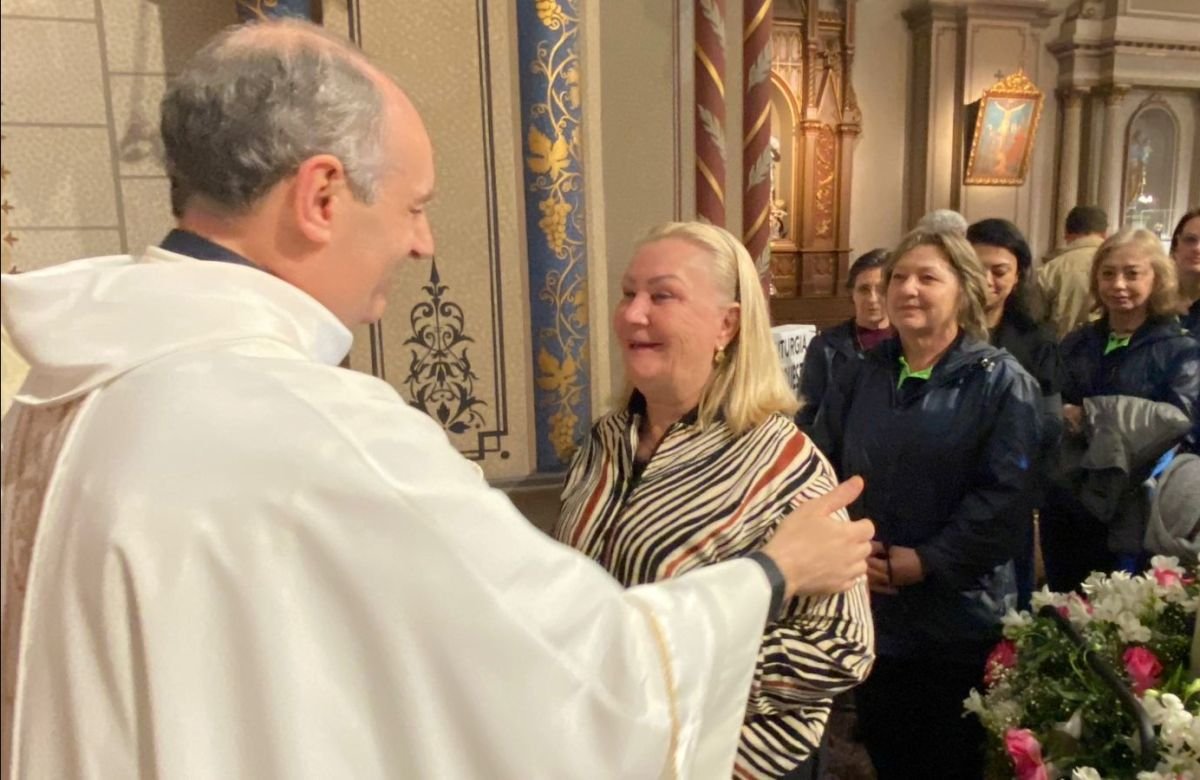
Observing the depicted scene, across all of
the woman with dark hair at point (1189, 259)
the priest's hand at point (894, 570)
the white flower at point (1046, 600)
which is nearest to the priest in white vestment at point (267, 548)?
the white flower at point (1046, 600)

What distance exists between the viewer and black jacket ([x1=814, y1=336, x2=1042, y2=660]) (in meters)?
2.10

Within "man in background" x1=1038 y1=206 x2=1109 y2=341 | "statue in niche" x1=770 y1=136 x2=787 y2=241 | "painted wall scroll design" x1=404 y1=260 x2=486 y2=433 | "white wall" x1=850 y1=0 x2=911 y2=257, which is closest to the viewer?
"painted wall scroll design" x1=404 y1=260 x2=486 y2=433

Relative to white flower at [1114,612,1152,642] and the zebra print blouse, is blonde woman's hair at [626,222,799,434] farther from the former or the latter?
white flower at [1114,612,1152,642]

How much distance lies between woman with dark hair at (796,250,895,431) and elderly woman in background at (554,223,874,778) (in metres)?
1.78

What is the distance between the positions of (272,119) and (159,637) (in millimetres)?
561

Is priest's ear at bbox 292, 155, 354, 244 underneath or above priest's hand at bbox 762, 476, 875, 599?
above

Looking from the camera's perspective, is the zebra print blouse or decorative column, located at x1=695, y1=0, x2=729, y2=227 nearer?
the zebra print blouse

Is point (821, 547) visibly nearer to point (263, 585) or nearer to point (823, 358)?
point (263, 585)

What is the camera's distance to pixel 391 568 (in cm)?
89

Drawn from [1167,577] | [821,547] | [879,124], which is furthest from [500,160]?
[879,124]

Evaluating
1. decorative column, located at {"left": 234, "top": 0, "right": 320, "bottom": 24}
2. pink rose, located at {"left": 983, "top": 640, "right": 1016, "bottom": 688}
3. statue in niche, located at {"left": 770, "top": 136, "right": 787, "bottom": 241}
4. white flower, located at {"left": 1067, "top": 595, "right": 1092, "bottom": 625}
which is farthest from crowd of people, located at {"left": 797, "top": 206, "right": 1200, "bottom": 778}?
statue in niche, located at {"left": 770, "top": 136, "right": 787, "bottom": 241}

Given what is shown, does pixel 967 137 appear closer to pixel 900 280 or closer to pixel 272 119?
pixel 900 280

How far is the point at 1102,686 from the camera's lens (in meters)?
1.37

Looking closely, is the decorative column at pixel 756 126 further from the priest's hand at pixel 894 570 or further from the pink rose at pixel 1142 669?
the pink rose at pixel 1142 669
